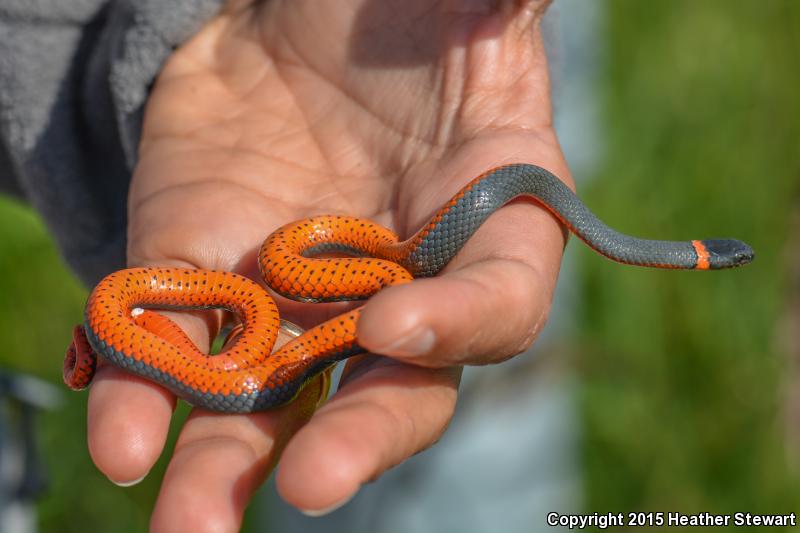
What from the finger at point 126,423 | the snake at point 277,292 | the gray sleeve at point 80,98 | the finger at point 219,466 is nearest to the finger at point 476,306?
the snake at point 277,292

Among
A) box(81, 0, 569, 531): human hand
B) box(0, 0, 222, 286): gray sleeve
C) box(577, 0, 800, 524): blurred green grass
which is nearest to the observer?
box(81, 0, 569, 531): human hand

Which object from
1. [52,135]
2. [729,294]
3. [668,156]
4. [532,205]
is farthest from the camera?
[668,156]

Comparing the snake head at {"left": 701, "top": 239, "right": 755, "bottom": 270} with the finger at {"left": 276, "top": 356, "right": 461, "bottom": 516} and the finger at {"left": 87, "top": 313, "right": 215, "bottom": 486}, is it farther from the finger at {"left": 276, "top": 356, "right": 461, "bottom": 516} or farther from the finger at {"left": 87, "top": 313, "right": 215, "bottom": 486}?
the finger at {"left": 87, "top": 313, "right": 215, "bottom": 486}

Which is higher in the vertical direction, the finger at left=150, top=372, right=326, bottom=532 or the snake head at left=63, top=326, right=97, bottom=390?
the finger at left=150, top=372, right=326, bottom=532

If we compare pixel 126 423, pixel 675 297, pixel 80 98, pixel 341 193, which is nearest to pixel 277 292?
pixel 341 193

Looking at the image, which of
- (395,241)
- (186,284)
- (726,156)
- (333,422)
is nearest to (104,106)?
(186,284)

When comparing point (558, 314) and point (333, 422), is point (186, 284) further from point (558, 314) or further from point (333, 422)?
point (558, 314)

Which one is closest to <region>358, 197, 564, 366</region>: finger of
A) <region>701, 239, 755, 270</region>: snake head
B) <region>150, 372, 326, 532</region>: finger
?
<region>150, 372, 326, 532</region>: finger

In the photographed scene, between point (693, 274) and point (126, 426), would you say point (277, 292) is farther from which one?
point (693, 274)
